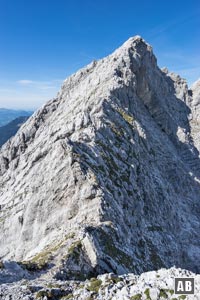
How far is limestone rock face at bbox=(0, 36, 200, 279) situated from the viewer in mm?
38000

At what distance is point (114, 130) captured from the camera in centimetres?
6994

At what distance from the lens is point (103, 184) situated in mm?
48531

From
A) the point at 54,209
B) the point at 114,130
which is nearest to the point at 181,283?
the point at 54,209

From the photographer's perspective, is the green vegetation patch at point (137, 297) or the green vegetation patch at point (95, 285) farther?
the green vegetation patch at point (95, 285)

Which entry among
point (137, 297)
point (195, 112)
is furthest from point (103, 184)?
point (195, 112)

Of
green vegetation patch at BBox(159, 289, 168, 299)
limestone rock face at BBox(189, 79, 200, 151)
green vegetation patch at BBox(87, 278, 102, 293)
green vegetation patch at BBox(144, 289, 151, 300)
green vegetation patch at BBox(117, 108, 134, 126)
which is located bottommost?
green vegetation patch at BBox(87, 278, 102, 293)

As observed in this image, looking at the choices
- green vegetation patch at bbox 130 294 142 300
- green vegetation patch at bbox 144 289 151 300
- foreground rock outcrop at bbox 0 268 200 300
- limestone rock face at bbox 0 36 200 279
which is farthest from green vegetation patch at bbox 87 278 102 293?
limestone rock face at bbox 0 36 200 279

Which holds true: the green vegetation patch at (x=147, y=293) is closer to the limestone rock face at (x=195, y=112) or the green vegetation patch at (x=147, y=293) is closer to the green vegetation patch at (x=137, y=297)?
the green vegetation patch at (x=137, y=297)

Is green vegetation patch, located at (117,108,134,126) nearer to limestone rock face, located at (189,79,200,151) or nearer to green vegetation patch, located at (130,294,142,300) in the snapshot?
limestone rock face, located at (189,79,200,151)

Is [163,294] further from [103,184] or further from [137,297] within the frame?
[103,184]

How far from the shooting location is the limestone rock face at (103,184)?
3800 centimetres

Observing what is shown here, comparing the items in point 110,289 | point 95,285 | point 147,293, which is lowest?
point 95,285

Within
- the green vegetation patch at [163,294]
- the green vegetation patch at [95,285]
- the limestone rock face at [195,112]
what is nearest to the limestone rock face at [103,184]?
the green vegetation patch at [95,285]

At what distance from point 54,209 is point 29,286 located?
24.0 meters
